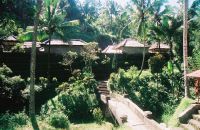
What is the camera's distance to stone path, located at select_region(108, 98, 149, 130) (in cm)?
1803

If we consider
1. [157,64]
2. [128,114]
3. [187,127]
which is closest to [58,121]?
[128,114]

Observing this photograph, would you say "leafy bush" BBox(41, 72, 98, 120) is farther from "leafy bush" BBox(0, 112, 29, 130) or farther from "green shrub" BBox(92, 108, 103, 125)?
"leafy bush" BBox(0, 112, 29, 130)

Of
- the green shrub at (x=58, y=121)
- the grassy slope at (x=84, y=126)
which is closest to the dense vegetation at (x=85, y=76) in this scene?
the green shrub at (x=58, y=121)

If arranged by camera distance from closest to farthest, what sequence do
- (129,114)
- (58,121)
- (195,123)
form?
(195,123) < (129,114) < (58,121)

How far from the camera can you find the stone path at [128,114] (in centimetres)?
1803

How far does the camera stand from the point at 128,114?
21219mm

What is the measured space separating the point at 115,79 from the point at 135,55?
1072 centimetres

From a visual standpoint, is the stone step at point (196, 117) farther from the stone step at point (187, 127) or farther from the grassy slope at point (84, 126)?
the grassy slope at point (84, 126)

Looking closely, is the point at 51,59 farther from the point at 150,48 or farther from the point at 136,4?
the point at 150,48

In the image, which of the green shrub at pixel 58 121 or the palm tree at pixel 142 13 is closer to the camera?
the green shrub at pixel 58 121

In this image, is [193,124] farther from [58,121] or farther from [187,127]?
[58,121]

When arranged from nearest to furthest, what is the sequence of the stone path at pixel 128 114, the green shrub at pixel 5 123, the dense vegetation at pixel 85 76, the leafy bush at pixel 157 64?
1. the stone path at pixel 128 114
2. the green shrub at pixel 5 123
3. the dense vegetation at pixel 85 76
4. the leafy bush at pixel 157 64

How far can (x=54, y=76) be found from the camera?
35094 mm

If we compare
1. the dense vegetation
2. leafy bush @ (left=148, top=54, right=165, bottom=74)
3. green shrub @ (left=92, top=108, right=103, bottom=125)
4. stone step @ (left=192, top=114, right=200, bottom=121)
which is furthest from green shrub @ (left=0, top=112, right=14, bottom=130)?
leafy bush @ (left=148, top=54, right=165, bottom=74)
